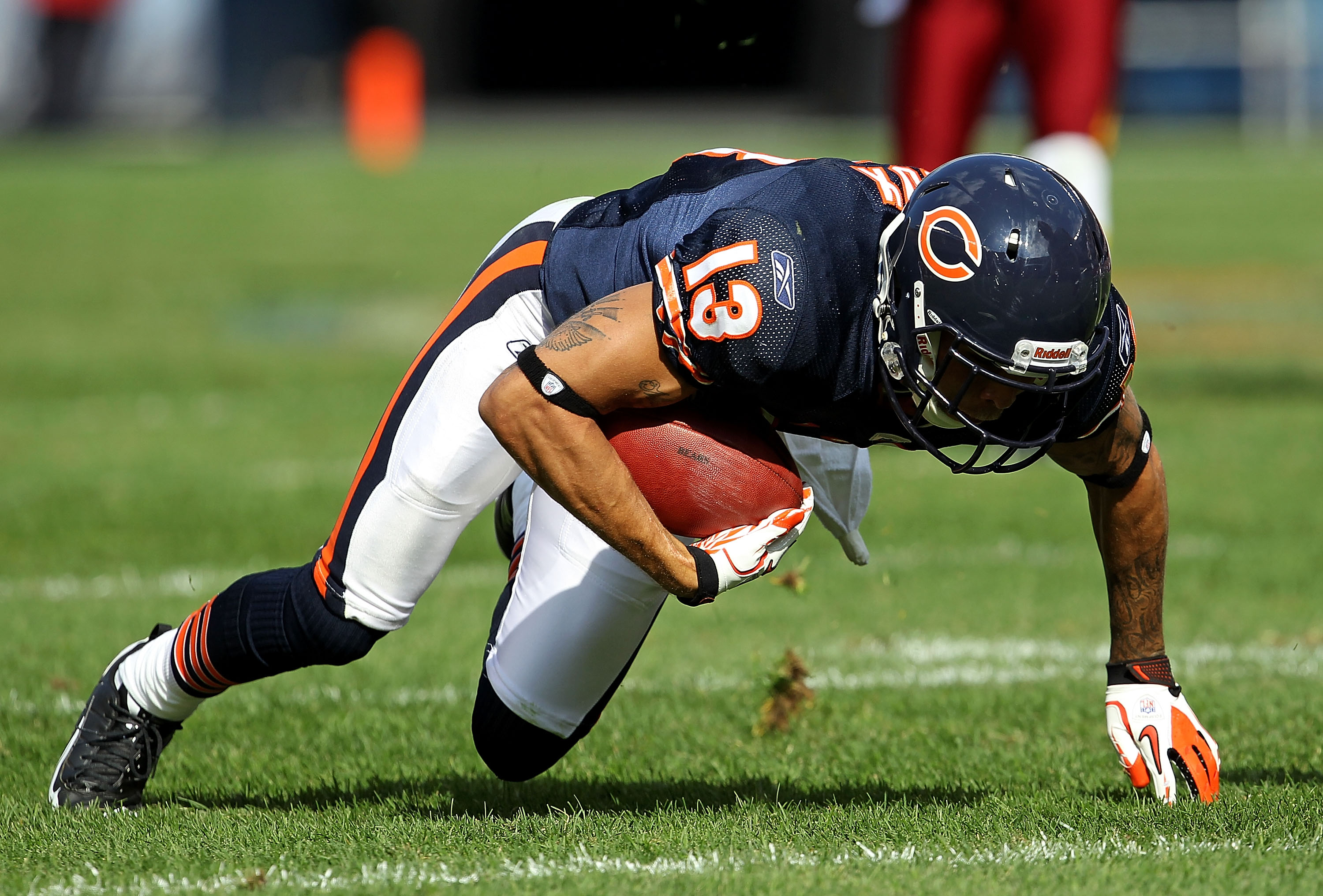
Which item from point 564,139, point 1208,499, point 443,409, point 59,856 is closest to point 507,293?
point 443,409

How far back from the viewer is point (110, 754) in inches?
138

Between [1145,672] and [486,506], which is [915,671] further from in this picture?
[486,506]

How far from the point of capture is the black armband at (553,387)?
2.95m

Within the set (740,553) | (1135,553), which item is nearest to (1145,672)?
(1135,553)

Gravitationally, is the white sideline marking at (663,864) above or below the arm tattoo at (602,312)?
below

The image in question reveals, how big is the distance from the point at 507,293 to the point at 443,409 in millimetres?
296

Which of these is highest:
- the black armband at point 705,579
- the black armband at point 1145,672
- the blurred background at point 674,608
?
the black armband at point 705,579

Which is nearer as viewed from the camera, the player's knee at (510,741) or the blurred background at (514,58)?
the player's knee at (510,741)

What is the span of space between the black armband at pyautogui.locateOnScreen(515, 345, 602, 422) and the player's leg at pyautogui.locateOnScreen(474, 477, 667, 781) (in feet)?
1.94

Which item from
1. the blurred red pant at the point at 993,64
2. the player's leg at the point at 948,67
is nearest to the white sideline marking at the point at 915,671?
the blurred red pant at the point at 993,64

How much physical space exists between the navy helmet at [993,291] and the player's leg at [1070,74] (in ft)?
12.2

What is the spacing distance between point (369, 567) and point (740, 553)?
2.58ft

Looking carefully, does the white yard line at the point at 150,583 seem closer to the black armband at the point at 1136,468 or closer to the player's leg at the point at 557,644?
the player's leg at the point at 557,644

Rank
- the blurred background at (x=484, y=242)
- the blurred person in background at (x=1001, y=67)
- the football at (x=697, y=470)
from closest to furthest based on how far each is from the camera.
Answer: the football at (x=697, y=470) → the blurred background at (x=484, y=242) → the blurred person in background at (x=1001, y=67)
